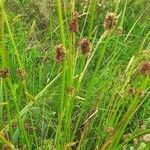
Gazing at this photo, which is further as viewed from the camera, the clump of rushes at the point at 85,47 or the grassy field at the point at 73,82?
the grassy field at the point at 73,82

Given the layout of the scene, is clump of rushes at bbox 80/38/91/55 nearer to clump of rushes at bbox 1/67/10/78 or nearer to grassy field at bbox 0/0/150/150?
grassy field at bbox 0/0/150/150

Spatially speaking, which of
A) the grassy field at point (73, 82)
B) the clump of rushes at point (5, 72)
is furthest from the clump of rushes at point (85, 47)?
the clump of rushes at point (5, 72)

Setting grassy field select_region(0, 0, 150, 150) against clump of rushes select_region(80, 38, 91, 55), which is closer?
clump of rushes select_region(80, 38, 91, 55)

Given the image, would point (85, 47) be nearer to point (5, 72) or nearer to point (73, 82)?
point (5, 72)

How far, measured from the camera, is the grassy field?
1.20 metres

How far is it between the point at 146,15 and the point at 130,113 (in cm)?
144

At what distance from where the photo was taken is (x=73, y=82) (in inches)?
63.7

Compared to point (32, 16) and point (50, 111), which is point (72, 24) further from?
point (32, 16)

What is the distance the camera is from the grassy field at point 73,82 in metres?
1.20

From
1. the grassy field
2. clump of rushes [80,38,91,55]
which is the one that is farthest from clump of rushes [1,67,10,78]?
clump of rushes [80,38,91,55]

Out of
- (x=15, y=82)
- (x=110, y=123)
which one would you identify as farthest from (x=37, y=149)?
(x=15, y=82)

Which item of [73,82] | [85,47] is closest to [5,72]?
[85,47]

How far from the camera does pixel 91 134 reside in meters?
1.69

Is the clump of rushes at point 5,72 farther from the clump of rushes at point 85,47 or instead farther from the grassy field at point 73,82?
the clump of rushes at point 85,47
